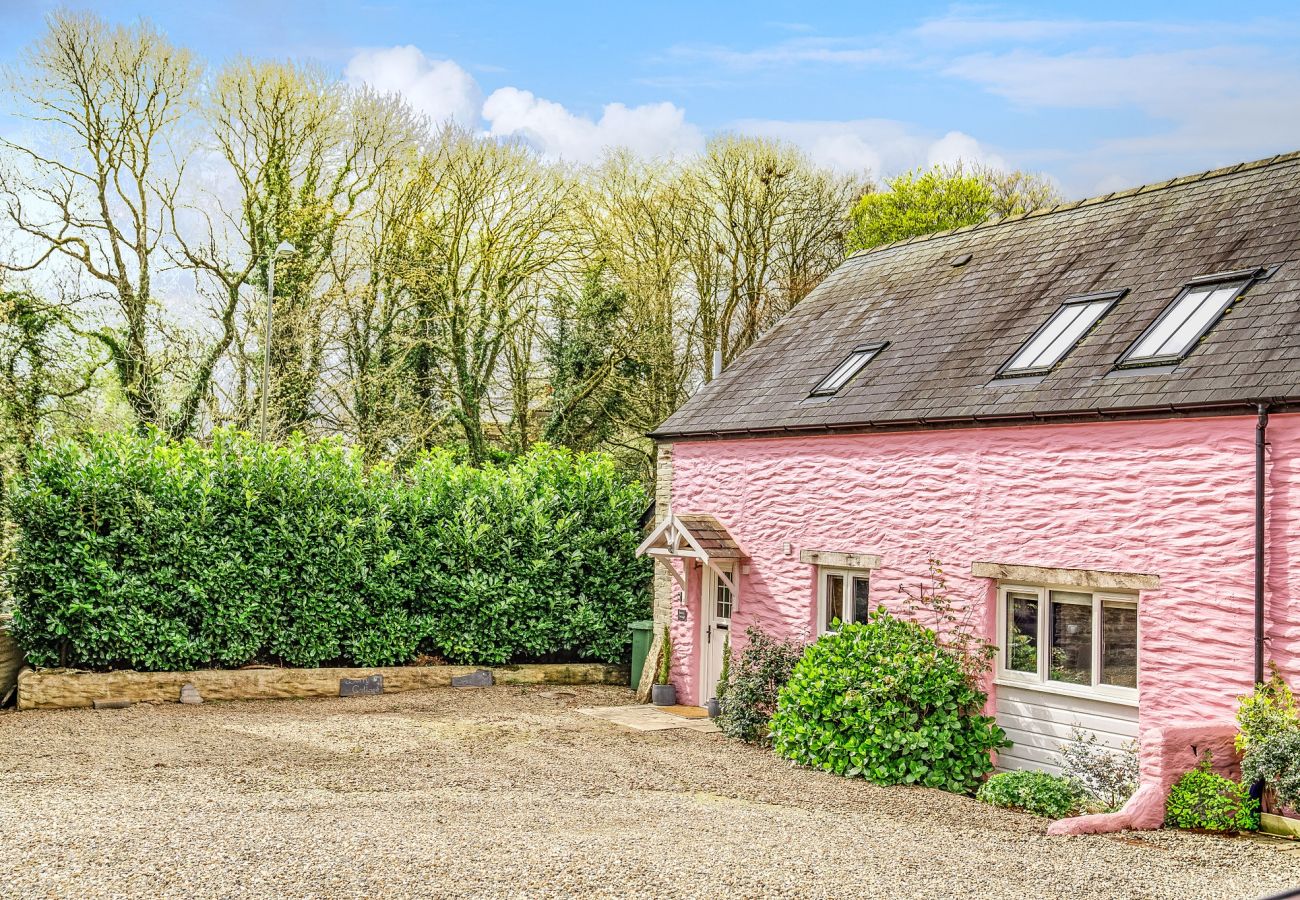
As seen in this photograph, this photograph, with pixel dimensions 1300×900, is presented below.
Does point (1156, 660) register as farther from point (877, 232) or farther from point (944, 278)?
point (877, 232)

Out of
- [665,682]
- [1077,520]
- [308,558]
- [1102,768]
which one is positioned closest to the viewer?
[1102,768]

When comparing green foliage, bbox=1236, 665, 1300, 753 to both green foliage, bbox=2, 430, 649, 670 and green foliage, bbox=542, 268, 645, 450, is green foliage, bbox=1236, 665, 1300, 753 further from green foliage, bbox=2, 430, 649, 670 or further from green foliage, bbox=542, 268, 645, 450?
green foliage, bbox=542, 268, 645, 450

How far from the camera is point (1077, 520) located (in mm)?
10938

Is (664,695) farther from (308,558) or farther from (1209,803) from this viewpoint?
(1209,803)

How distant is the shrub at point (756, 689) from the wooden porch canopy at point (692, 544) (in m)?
1.22

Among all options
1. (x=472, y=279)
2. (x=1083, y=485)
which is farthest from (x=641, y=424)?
(x=1083, y=485)

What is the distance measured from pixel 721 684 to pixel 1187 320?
708 cm

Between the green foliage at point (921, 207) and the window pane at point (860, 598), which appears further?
the green foliage at point (921, 207)

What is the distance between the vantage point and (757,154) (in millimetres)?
29406

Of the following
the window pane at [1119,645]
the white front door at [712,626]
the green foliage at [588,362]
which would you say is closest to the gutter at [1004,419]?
the window pane at [1119,645]

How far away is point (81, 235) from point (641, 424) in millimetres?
13046

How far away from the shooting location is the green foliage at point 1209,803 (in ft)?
29.7

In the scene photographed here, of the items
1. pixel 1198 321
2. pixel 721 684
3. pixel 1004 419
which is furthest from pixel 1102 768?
pixel 721 684

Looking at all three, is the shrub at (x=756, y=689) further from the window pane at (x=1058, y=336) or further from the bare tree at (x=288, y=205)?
the bare tree at (x=288, y=205)
